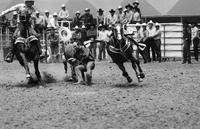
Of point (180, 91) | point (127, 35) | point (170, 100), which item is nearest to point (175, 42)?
point (127, 35)

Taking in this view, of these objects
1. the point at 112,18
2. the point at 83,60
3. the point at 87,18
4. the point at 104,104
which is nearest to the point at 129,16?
the point at 112,18

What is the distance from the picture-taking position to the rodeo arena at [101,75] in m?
9.93

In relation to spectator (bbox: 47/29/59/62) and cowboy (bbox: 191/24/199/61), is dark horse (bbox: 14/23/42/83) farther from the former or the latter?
cowboy (bbox: 191/24/199/61)

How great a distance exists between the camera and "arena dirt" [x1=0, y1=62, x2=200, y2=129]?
9.37 metres

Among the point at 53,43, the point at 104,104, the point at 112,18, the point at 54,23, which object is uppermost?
the point at 112,18

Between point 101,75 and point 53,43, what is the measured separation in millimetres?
7426

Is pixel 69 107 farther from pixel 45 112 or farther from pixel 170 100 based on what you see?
pixel 170 100

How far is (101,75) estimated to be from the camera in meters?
19.0

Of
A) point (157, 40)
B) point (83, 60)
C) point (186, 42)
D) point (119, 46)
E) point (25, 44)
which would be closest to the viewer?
point (119, 46)

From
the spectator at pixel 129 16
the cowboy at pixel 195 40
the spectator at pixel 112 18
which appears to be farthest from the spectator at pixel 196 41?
the spectator at pixel 112 18

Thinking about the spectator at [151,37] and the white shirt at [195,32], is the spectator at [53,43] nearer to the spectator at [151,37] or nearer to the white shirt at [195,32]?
the spectator at [151,37]

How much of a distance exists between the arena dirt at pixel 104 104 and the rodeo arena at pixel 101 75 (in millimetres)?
16

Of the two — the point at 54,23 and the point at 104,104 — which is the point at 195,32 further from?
the point at 104,104

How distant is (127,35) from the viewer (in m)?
15.6
